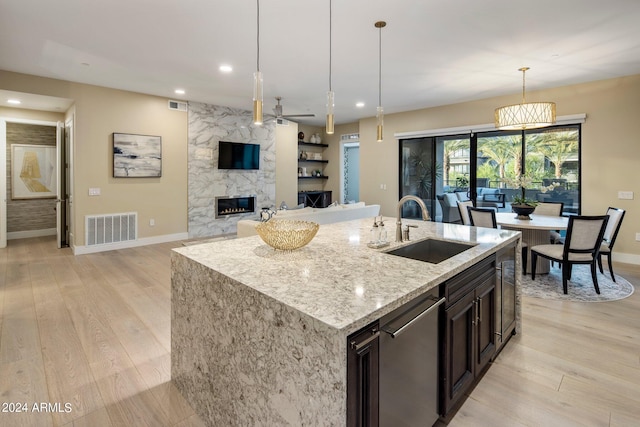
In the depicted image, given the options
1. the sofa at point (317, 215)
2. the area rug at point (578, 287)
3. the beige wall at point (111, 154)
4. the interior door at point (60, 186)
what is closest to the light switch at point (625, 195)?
the area rug at point (578, 287)

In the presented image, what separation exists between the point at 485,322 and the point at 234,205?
6.47 metres

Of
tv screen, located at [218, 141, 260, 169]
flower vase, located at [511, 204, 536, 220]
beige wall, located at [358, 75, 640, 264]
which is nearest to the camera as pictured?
flower vase, located at [511, 204, 536, 220]

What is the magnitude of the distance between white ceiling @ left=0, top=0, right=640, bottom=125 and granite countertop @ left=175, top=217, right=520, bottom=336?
7.49 ft

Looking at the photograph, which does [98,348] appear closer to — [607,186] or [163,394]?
[163,394]

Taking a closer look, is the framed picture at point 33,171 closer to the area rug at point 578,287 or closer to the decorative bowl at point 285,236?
the decorative bowl at point 285,236

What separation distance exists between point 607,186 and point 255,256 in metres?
6.05

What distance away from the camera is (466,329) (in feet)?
6.15

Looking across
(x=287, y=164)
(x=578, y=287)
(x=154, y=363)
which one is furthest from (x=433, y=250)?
(x=287, y=164)

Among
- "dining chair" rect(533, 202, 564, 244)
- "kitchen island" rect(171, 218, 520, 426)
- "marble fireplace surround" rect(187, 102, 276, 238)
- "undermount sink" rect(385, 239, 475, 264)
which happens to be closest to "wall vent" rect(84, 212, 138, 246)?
"marble fireplace surround" rect(187, 102, 276, 238)

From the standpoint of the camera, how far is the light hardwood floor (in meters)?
1.89

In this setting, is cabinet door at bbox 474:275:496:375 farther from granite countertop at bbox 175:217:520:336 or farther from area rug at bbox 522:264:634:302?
area rug at bbox 522:264:634:302

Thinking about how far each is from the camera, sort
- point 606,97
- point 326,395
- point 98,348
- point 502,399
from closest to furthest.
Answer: point 326,395 → point 502,399 → point 98,348 → point 606,97

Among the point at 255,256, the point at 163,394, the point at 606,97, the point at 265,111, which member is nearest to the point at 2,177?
the point at 265,111

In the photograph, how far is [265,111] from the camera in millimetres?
7703
